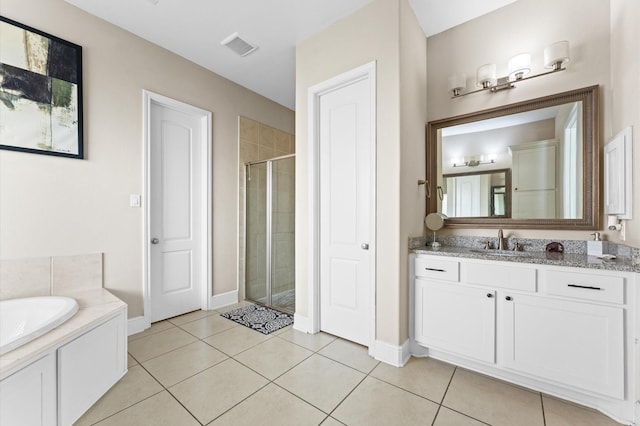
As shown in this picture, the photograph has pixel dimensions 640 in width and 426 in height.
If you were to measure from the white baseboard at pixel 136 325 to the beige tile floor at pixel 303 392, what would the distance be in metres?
0.20

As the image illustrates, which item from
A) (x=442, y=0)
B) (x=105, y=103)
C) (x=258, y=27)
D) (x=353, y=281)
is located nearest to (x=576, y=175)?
(x=442, y=0)

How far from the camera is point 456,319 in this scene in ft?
6.34

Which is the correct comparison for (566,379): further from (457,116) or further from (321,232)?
(457,116)

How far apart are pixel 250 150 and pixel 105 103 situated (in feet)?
5.26

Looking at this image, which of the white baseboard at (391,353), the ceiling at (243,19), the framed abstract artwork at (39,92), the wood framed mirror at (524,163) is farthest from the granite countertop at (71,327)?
the wood framed mirror at (524,163)

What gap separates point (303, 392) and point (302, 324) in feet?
2.94

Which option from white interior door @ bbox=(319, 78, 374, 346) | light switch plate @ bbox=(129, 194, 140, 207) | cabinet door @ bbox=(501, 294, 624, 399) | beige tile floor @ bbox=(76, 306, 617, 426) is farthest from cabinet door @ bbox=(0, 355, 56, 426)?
cabinet door @ bbox=(501, 294, 624, 399)

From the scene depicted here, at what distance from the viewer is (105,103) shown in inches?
92.5

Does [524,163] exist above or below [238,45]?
below

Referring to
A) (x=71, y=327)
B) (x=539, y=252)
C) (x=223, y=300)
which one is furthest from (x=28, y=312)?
(x=539, y=252)

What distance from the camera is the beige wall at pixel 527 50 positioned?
1.90m

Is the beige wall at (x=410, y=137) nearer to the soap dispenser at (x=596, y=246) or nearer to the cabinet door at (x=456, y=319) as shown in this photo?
the cabinet door at (x=456, y=319)

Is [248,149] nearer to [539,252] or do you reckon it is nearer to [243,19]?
[243,19]

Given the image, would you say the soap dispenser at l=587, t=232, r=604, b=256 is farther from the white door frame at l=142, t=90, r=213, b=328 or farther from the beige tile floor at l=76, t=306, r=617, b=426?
the white door frame at l=142, t=90, r=213, b=328
